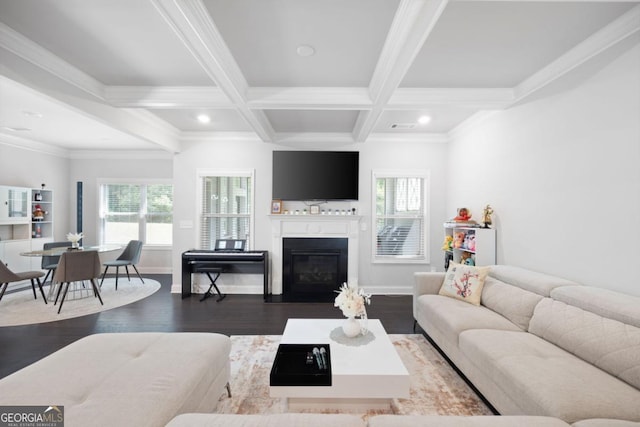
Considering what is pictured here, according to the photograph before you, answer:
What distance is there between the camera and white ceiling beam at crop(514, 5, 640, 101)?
6.29 ft

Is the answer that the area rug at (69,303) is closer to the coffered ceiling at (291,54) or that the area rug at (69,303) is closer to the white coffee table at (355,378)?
the coffered ceiling at (291,54)

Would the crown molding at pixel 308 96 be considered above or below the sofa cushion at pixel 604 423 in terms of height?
above

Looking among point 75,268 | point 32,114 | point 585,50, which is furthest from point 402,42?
point 32,114

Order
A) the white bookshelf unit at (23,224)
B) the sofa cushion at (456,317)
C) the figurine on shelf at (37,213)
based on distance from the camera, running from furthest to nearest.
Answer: the figurine on shelf at (37,213) < the white bookshelf unit at (23,224) < the sofa cushion at (456,317)

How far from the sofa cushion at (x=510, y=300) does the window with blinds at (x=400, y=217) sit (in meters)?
2.02

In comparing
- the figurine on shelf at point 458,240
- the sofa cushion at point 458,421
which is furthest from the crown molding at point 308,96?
the sofa cushion at point 458,421

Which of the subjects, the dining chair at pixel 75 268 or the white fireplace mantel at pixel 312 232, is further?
the white fireplace mantel at pixel 312 232

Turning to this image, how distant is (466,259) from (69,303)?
5761 mm

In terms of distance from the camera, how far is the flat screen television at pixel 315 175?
4703mm

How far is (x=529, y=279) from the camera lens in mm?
2510

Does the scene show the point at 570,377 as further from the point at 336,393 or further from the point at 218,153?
the point at 218,153

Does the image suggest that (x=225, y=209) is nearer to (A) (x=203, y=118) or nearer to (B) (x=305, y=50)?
(A) (x=203, y=118)

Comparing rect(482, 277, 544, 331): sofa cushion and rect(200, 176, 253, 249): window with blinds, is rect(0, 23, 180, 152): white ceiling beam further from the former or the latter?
rect(482, 277, 544, 331): sofa cushion

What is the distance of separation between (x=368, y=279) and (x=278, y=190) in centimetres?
221
